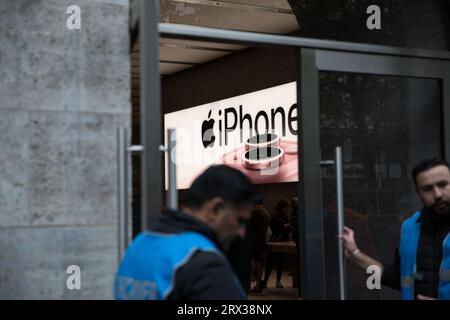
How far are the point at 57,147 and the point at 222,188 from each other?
6.05 feet

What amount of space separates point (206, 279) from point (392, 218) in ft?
9.92

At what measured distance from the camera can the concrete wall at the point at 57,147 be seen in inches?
147

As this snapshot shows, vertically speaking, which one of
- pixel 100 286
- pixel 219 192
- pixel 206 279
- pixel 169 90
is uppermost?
pixel 169 90

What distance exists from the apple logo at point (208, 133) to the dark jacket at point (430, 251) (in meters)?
8.67

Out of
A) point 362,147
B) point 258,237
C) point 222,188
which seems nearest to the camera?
point 222,188

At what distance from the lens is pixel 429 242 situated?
3.46m

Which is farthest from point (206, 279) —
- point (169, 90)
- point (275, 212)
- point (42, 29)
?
point (169, 90)

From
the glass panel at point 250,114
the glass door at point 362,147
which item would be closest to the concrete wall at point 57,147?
the glass door at point 362,147

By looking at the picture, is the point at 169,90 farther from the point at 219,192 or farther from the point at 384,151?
the point at 219,192

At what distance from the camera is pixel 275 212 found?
37.9 feet

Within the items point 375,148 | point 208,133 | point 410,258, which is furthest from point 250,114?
point 410,258

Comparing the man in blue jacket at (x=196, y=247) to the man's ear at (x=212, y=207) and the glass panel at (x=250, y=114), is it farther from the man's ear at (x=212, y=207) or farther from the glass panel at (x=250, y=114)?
the glass panel at (x=250, y=114)

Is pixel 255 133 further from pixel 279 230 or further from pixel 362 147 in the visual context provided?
pixel 362 147

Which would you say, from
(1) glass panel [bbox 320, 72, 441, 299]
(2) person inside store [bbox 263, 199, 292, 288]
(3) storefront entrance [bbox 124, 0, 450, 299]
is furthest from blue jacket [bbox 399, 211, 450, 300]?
(2) person inside store [bbox 263, 199, 292, 288]
